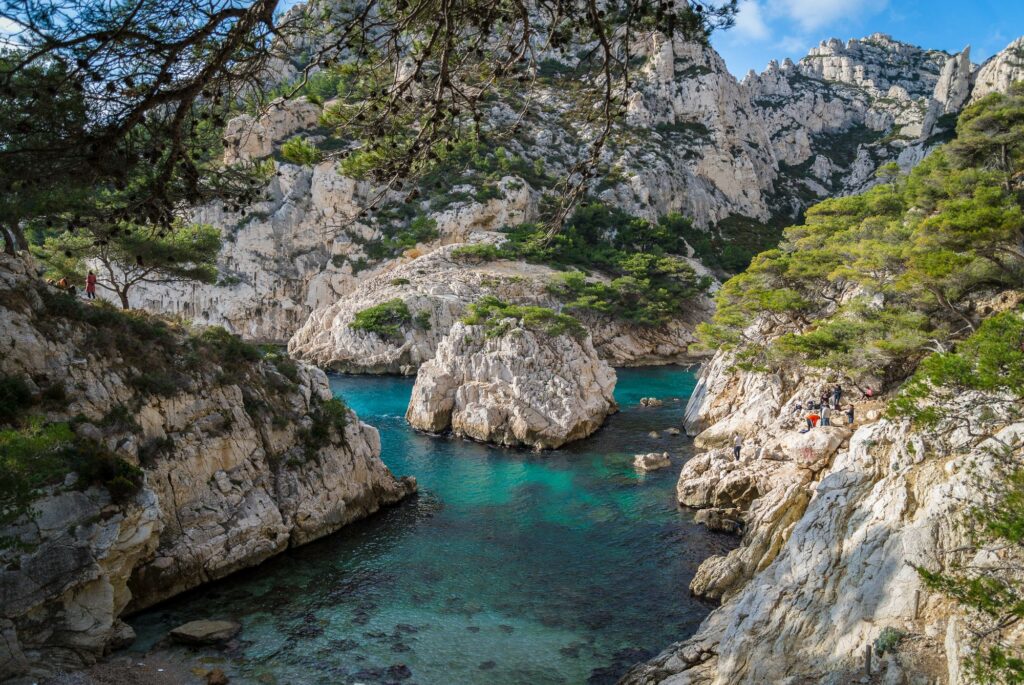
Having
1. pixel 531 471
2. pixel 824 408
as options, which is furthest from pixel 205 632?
pixel 824 408

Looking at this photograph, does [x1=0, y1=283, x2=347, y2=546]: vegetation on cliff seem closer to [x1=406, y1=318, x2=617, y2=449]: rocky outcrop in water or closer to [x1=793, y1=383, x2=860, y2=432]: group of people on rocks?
[x1=406, y1=318, x2=617, y2=449]: rocky outcrop in water

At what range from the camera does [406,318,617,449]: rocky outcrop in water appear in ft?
84.9

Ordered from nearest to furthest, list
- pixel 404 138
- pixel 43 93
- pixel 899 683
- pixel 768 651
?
pixel 43 93
pixel 899 683
pixel 404 138
pixel 768 651

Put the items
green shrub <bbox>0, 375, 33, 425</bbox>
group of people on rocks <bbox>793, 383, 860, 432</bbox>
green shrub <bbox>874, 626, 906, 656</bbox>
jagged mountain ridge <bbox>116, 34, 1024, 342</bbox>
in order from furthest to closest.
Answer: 1. jagged mountain ridge <bbox>116, 34, 1024, 342</bbox>
2. group of people on rocks <bbox>793, 383, 860, 432</bbox>
3. green shrub <bbox>0, 375, 33, 425</bbox>
4. green shrub <bbox>874, 626, 906, 656</bbox>

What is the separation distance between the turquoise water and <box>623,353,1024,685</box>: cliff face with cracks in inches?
62.9

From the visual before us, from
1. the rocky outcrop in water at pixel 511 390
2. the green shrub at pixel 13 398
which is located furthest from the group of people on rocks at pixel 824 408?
the green shrub at pixel 13 398

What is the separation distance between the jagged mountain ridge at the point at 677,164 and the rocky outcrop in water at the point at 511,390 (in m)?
13.4

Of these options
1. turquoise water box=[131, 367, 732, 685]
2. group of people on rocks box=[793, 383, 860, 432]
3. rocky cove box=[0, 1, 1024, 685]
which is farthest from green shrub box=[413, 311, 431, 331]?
group of people on rocks box=[793, 383, 860, 432]

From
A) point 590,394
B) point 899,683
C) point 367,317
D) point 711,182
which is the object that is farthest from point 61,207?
point 711,182

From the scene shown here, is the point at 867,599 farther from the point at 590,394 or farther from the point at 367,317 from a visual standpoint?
the point at 367,317

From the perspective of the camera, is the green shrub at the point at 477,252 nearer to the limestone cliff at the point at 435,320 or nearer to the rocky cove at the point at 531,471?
the limestone cliff at the point at 435,320

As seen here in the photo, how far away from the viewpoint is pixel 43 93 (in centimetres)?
495

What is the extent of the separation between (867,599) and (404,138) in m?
8.52

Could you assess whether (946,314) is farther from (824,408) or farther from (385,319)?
(385,319)
